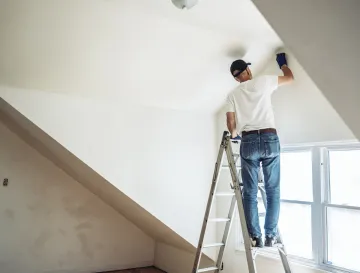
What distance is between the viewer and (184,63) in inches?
113

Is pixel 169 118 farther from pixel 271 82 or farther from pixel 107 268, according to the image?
pixel 107 268

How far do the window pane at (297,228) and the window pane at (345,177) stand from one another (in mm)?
310

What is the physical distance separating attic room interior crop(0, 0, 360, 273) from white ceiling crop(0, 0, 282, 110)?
1 cm

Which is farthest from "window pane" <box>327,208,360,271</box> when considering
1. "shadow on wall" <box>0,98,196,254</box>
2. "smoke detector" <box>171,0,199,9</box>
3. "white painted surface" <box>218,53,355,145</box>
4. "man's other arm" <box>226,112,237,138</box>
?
"smoke detector" <box>171,0,199,9</box>

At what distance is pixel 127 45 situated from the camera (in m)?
2.54

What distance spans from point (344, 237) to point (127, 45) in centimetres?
241

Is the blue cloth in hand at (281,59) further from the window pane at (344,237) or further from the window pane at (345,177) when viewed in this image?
the window pane at (344,237)

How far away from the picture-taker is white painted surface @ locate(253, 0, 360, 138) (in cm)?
87

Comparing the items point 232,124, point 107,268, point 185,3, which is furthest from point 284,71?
point 107,268

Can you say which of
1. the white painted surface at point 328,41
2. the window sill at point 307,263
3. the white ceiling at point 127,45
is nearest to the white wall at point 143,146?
the white ceiling at point 127,45

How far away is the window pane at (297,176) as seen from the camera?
291 cm

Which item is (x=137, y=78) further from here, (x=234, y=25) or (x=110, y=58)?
(x=234, y=25)

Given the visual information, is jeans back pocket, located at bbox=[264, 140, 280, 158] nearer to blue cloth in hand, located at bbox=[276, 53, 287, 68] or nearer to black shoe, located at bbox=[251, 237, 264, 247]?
black shoe, located at bbox=[251, 237, 264, 247]

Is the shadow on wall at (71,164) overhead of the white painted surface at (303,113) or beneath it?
beneath
